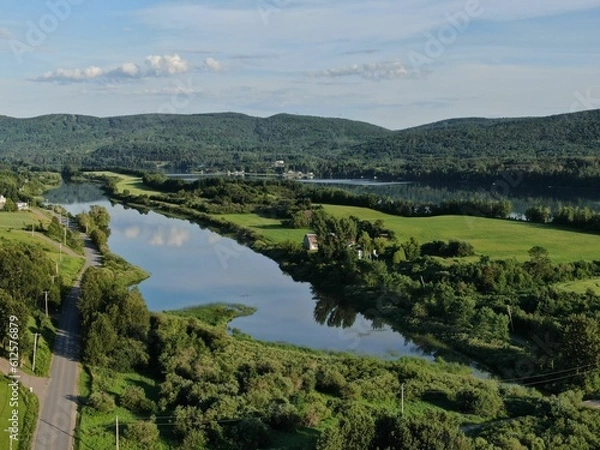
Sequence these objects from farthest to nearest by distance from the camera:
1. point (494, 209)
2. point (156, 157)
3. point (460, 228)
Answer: point (156, 157) → point (494, 209) → point (460, 228)

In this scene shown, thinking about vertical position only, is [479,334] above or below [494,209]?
below

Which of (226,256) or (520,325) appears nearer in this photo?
(520,325)

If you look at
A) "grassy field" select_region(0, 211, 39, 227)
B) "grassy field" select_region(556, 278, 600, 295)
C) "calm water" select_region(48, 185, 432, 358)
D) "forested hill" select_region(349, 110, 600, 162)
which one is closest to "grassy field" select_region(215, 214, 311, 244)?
"calm water" select_region(48, 185, 432, 358)

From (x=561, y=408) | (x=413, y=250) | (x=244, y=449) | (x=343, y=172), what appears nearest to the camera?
(x=244, y=449)

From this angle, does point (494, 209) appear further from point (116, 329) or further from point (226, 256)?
point (116, 329)

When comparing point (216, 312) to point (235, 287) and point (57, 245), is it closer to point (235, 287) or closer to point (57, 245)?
point (235, 287)

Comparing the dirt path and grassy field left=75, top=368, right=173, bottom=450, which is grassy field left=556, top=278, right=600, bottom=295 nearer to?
grassy field left=75, top=368, right=173, bottom=450

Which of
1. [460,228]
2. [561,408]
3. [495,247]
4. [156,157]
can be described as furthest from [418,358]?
[156,157]
